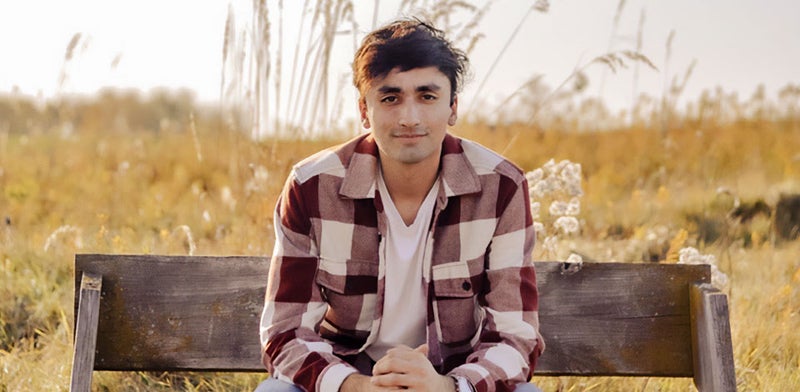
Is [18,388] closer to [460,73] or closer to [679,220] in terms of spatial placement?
[460,73]

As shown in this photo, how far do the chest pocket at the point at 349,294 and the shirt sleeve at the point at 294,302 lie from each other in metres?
0.04

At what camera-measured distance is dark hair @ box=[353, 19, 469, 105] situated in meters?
2.34

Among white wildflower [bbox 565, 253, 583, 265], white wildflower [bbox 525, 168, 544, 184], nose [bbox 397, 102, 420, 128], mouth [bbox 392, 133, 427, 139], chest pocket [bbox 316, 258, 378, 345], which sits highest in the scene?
nose [bbox 397, 102, 420, 128]

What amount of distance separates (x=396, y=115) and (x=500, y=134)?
4.57 metres

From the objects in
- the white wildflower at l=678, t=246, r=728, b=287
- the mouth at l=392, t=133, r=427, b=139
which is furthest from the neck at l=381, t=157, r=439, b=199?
the white wildflower at l=678, t=246, r=728, b=287

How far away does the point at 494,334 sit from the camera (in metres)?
2.37

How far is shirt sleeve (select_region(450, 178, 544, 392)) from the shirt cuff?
277 mm

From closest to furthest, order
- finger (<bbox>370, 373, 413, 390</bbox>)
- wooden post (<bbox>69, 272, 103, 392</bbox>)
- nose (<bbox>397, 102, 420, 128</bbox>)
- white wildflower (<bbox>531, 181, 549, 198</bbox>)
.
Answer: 1. finger (<bbox>370, 373, 413, 390</bbox>)
2. nose (<bbox>397, 102, 420, 128</bbox>)
3. wooden post (<bbox>69, 272, 103, 392</bbox>)
4. white wildflower (<bbox>531, 181, 549, 198</bbox>)

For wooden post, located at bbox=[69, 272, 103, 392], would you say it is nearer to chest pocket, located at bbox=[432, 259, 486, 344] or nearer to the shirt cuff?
the shirt cuff

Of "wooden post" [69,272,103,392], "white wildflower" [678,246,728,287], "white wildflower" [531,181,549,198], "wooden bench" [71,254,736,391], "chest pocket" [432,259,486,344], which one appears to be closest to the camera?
"chest pocket" [432,259,486,344]

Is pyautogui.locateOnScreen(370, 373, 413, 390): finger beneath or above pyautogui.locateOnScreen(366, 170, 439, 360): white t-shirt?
beneath

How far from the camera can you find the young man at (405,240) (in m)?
2.34

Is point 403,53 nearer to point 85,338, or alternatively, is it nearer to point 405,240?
point 405,240

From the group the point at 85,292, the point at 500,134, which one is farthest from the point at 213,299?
the point at 500,134
